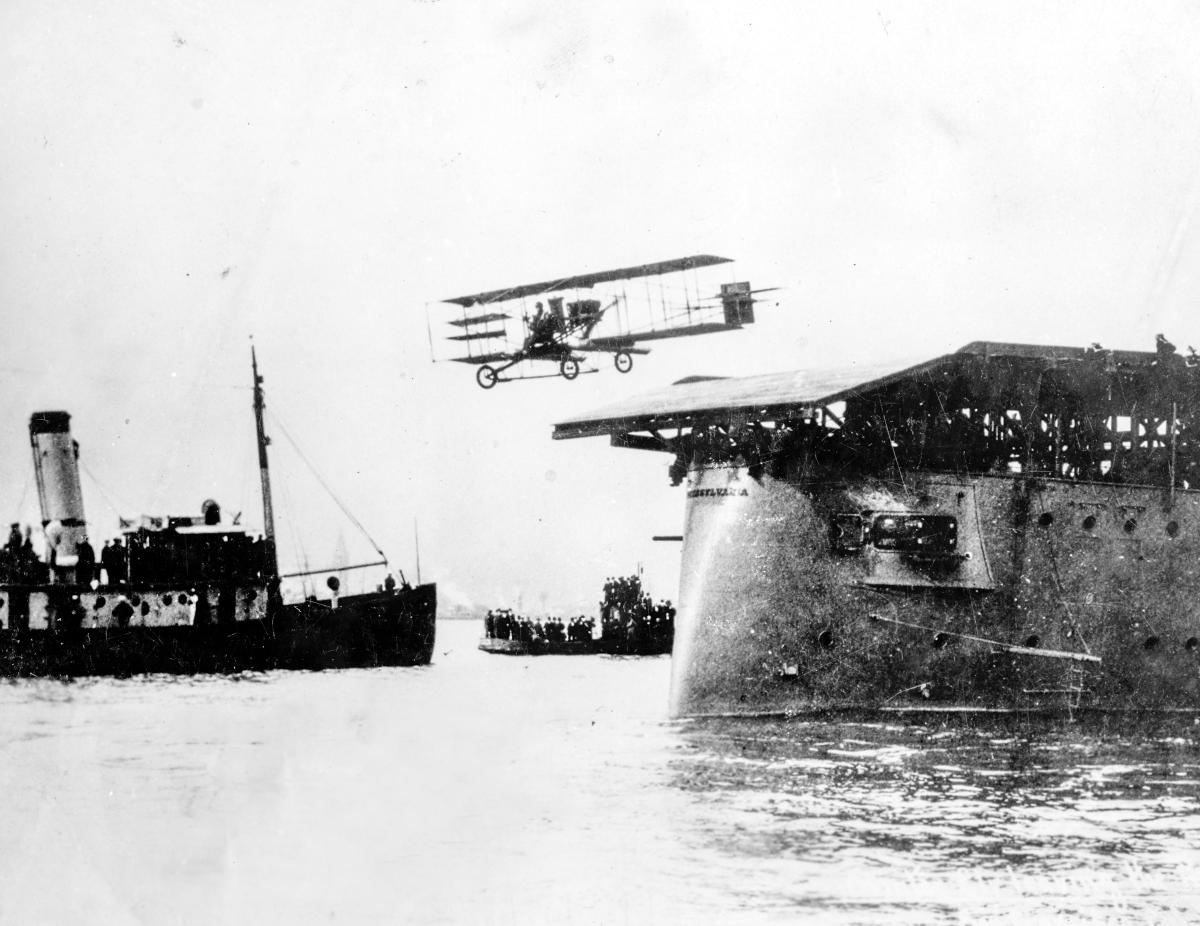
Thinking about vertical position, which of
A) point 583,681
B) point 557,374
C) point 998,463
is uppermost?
point 557,374

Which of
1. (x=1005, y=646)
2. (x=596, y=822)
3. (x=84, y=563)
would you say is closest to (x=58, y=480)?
(x=84, y=563)

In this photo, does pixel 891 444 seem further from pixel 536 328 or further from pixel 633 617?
pixel 633 617

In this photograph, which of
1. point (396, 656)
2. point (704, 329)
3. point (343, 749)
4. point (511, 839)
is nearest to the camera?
point (511, 839)

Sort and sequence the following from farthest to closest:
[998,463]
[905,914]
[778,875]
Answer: [998,463]
[778,875]
[905,914]

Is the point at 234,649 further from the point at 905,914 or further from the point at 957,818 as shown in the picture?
the point at 905,914

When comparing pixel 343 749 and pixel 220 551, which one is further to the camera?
pixel 220 551

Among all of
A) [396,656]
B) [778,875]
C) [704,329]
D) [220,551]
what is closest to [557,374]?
[704,329]
